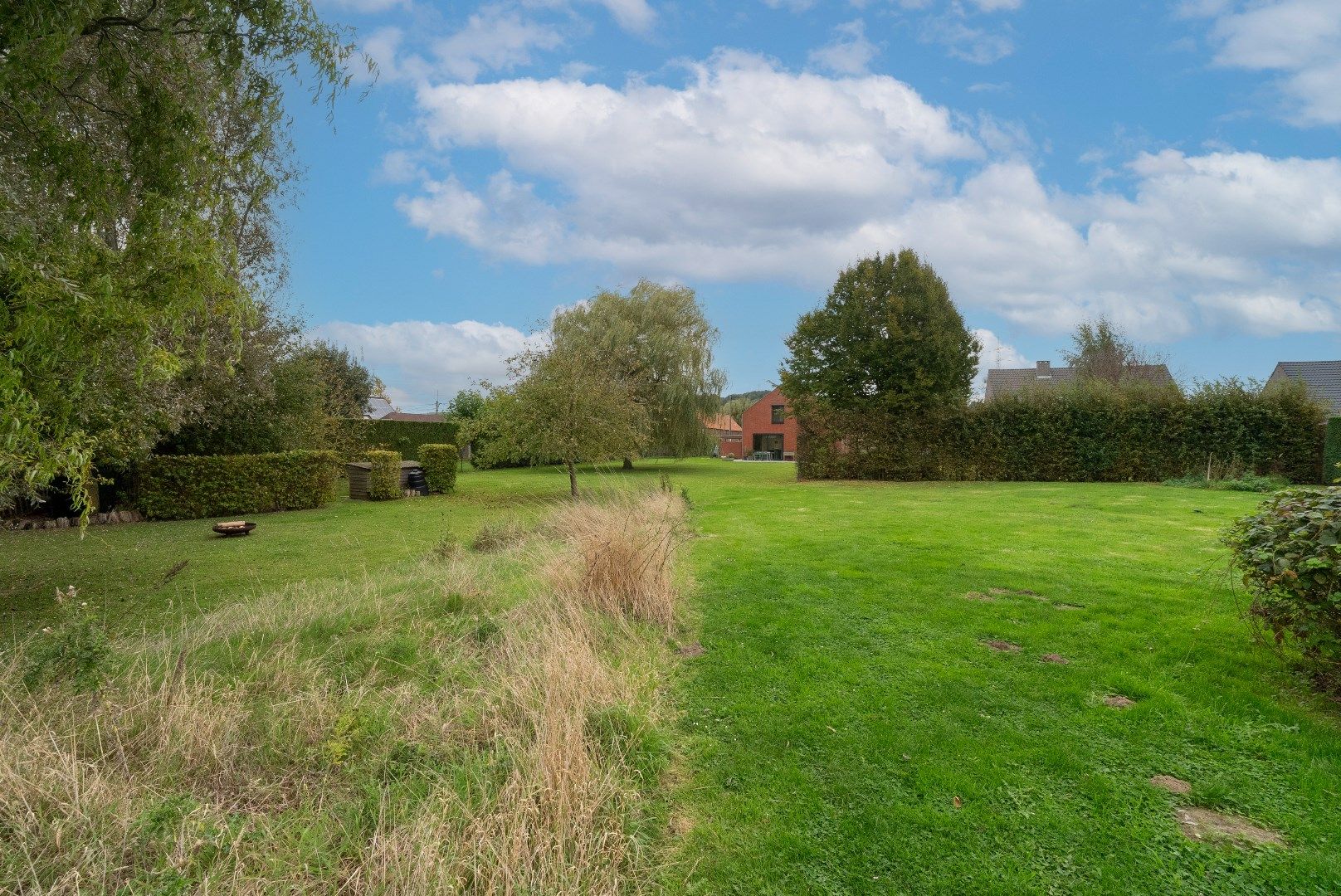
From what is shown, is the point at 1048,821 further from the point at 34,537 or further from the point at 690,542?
the point at 34,537

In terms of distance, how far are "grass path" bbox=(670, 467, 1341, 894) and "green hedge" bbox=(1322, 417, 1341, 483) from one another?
15.5 metres

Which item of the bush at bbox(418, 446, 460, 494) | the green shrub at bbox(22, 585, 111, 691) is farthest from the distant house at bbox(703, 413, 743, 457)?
the green shrub at bbox(22, 585, 111, 691)

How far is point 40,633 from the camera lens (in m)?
4.63

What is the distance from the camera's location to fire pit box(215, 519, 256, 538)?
10.1 m

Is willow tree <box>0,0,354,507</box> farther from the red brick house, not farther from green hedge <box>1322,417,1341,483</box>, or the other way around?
the red brick house

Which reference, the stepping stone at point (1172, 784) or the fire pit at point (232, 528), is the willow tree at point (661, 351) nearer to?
the fire pit at point (232, 528)

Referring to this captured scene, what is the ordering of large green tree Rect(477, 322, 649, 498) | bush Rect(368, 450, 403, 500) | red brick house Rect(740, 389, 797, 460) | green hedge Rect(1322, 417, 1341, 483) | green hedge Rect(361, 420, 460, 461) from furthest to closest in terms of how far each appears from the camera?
red brick house Rect(740, 389, 797, 460) → green hedge Rect(361, 420, 460, 461) → green hedge Rect(1322, 417, 1341, 483) → bush Rect(368, 450, 403, 500) → large green tree Rect(477, 322, 649, 498)

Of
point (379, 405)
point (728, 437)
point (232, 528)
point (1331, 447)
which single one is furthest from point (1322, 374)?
point (379, 405)

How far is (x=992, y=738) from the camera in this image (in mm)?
3135

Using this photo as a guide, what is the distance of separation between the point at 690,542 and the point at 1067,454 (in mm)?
15641

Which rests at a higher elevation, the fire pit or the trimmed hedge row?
the trimmed hedge row

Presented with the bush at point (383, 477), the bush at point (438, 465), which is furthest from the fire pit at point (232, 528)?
the bush at point (438, 465)

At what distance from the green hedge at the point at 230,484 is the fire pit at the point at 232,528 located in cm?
323

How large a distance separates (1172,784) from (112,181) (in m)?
6.38
